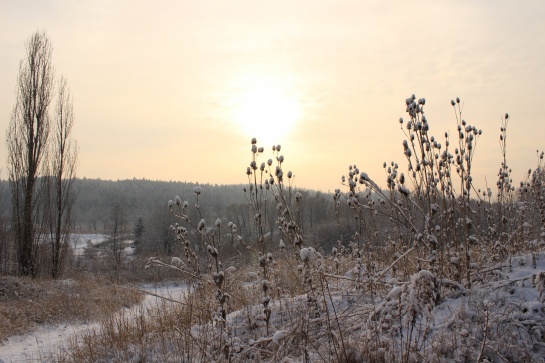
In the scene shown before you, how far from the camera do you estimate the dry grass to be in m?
9.45

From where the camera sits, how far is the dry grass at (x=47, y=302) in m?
9.45

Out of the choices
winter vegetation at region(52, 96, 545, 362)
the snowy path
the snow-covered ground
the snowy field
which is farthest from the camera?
the snow-covered ground

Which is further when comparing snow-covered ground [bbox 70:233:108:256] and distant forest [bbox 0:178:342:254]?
distant forest [bbox 0:178:342:254]

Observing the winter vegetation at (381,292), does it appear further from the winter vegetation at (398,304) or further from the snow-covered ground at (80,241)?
the snow-covered ground at (80,241)

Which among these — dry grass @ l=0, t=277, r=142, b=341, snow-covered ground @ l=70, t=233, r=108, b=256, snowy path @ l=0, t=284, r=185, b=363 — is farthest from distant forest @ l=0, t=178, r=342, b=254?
snowy path @ l=0, t=284, r=185, b=363

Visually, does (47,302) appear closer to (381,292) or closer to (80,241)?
(381,292)

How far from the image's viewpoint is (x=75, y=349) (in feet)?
16.3

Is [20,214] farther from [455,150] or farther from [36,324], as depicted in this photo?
[455,150]

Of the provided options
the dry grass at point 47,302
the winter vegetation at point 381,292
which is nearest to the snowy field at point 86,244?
the dry grass at point 47,302

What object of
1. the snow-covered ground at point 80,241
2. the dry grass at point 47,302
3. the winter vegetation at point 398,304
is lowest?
the snow-covered ground at point 80,241

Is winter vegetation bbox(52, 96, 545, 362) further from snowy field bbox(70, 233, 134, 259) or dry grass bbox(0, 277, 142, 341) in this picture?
snowy field bbox(70, 233, 134, 259)

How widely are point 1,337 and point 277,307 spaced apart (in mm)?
6667

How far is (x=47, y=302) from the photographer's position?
37.3ft

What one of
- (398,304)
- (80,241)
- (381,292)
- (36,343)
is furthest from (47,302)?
(80,241)
